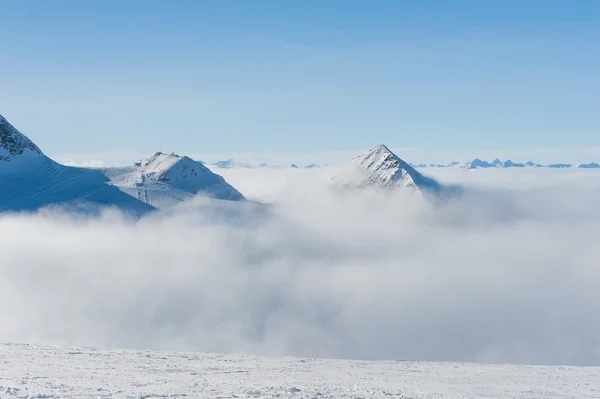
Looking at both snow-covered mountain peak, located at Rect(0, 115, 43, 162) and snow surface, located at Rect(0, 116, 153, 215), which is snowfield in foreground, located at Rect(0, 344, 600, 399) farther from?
snow-covered mountain peak, located at Rect(0, 115, 43, 162)

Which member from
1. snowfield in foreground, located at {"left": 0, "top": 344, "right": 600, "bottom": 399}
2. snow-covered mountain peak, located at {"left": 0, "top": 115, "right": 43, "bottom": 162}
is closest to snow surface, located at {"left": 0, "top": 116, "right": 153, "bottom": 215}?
snow-covered mountain peak, located at {"left": 0, "top": 115, "right": 43, "bottom": 162}

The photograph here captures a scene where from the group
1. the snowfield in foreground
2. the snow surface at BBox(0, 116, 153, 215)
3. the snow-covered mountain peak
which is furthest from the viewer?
the snow-covered mountain peak

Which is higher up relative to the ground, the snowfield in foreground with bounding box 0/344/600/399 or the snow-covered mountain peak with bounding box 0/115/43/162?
the snow-covered mountain peak with bounding box 0/115/43/162

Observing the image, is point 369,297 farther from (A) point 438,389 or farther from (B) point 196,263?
(A) point 438,389

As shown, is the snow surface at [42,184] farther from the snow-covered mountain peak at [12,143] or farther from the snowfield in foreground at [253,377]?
the snowfield in foreground at [253,377]

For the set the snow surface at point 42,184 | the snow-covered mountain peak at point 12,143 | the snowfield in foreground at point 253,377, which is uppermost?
the snow-covered mountain peak at point 12,143

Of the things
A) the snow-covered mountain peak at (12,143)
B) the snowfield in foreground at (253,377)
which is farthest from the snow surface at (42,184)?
the snowfield in foreground at (253,377)

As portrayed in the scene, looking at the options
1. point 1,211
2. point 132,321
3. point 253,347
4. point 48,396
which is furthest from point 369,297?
point 48,396

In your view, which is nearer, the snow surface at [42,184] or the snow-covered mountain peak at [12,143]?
the snow surface at [42,184]

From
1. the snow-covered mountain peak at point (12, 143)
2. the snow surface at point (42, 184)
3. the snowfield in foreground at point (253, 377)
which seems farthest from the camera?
the snow-covered mountain peak at point (12, 143)
